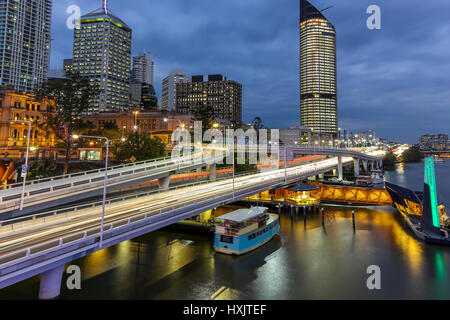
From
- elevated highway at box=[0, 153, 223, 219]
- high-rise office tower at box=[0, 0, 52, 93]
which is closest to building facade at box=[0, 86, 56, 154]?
elevated highway at box=[0, 153, 223, 219]

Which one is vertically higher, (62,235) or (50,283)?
(62,235)

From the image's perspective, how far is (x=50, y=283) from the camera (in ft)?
63.3

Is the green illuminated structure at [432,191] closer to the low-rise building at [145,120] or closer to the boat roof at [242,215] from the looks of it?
the boat roof at [242,215]

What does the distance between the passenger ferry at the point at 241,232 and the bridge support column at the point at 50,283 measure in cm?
1698

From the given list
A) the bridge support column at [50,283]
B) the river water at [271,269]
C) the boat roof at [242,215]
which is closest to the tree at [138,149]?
the river water at [271,269]

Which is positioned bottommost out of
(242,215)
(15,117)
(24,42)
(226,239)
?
(226,239)

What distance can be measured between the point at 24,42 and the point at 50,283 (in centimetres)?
22596

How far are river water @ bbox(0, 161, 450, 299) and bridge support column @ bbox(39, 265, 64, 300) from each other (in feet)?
5.14

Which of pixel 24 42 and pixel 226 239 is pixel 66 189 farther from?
pixel 24 42

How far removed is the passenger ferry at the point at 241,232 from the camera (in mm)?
30828

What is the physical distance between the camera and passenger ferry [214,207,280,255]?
30828 mm

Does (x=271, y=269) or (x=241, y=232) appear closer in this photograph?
(x=271, y=269)

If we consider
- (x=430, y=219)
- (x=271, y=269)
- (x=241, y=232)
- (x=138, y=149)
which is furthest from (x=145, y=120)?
(x=430, y=219)
